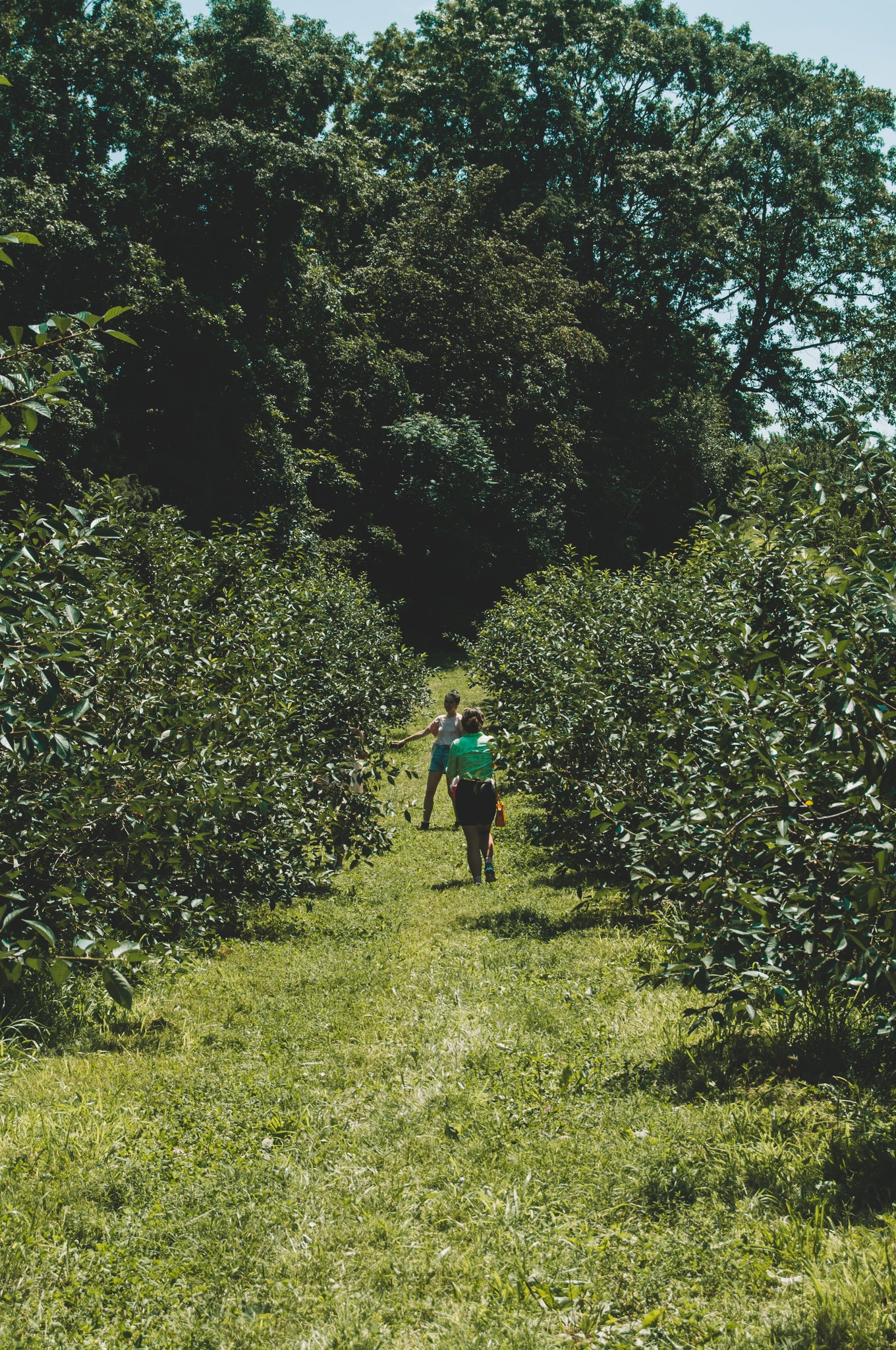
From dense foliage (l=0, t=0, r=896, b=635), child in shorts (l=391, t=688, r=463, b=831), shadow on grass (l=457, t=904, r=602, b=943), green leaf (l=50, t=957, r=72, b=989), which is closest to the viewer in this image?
green leaf (l=50, t=957, r=72, b=989)

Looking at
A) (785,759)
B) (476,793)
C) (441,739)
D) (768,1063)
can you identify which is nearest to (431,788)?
(441,739)

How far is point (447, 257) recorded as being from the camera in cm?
3250

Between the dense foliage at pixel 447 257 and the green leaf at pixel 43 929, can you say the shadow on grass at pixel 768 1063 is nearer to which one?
the green leaf at pixel 43 929

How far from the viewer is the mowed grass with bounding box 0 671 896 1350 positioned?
11.1 feet

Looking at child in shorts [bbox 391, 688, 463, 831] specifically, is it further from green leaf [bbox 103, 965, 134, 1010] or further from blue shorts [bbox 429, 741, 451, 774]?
green leaf [bbox 103, 965, 134, 1010]

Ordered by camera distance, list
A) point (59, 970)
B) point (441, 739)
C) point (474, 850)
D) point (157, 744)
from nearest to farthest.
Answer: point (59, 970) < point (157, 744) < point (474, 850) < point (441, 739)

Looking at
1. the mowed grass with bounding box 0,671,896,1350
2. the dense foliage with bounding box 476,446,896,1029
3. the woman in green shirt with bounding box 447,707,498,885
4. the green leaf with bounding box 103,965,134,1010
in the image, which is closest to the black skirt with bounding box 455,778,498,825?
the woman in green shirt with bounding box 447,707,498,885

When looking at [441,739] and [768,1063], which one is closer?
[768,1063]

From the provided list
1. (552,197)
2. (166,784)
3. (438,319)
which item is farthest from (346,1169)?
(552,197)

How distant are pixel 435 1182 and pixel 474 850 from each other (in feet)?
18.3

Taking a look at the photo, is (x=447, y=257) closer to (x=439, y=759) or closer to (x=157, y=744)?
(x=439, y=759)

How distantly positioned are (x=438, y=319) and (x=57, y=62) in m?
13.6

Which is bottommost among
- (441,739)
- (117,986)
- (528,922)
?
(528,922)

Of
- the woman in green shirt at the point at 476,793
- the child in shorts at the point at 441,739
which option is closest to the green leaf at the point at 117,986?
the woman in green shirt at the point at 476,793
